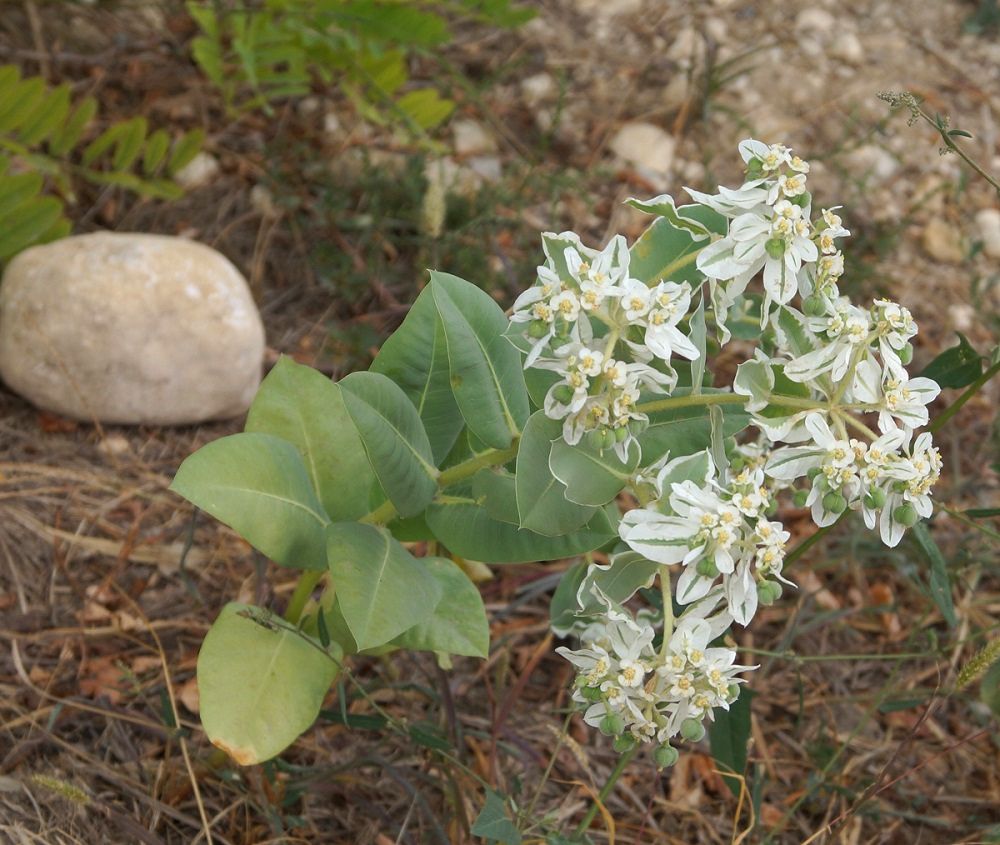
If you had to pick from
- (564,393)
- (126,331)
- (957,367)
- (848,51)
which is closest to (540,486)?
(564,393)

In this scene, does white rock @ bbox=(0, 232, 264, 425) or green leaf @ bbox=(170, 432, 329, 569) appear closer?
green leaf @ bbox=(170, 432, 329, 569)

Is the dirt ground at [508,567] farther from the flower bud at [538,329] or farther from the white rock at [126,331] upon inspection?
the flower bud at [538,329]

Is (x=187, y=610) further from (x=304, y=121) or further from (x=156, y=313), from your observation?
(x=304, y=121)

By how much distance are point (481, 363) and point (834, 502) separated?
52cm

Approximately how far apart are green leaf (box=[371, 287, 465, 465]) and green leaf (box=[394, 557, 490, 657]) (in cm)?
20

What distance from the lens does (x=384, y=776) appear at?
2.03 meters

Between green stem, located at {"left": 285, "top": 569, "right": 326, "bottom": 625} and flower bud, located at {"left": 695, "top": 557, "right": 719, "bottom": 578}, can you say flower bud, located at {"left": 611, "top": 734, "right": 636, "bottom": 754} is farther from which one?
green stem, located at {"left": 285, "top": 569, "right": 326, "bottom": 625}

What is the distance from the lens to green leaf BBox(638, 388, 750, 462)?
5.08ft

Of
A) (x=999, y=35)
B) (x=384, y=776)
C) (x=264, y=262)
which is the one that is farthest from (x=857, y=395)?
(x=999, y=35)

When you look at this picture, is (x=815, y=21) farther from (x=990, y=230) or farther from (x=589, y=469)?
(x=589, y=469)

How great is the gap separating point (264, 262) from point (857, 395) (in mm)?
1994

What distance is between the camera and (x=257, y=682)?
1711 millimetres

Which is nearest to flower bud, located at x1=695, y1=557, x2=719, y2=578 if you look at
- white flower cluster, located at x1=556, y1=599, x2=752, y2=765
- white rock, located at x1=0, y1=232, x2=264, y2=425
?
white flower cluster, located at x1=556, y1=599, x2=752, y2=765

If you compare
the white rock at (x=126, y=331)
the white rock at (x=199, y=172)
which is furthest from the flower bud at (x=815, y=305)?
the white rock at (x=199, y=172)
